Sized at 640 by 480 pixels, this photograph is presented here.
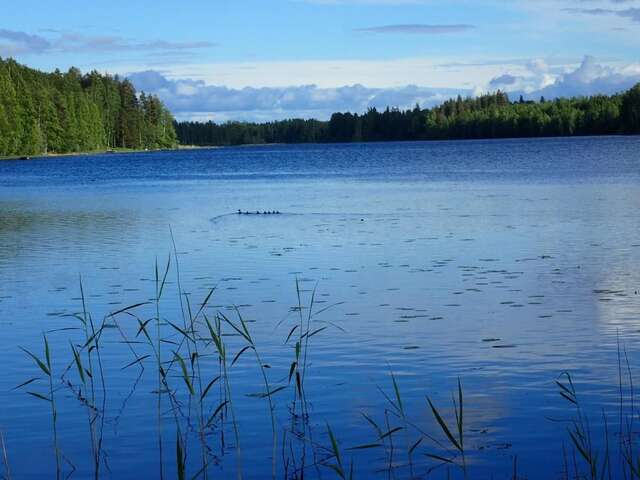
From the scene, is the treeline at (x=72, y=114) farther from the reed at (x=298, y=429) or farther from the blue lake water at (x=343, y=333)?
the reed at (x=298, y=429)

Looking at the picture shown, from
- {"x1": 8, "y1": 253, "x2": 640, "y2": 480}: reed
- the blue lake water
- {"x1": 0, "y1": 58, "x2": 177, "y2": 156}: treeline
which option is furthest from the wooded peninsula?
{"x1": 8, "y1": 253, "x2": 640, "y2": 480}: reed

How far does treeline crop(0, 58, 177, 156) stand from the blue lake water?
93.6m

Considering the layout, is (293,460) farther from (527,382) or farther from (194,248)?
(194,248)

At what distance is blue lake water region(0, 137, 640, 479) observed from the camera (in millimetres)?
8938

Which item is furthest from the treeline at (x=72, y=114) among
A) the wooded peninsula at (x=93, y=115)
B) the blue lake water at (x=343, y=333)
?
the blue lake water at (x=343, y=333)

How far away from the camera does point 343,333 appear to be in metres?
13.6

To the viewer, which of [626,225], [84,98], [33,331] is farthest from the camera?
[84,98]

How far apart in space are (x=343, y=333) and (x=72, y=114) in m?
131

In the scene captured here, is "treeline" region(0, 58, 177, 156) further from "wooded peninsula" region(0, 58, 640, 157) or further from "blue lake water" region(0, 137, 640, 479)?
"blue lake water" region(0, 137, 640, 479)

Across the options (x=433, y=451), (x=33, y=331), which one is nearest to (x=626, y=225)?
(x=33, y=331)

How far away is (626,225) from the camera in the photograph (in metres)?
27.8

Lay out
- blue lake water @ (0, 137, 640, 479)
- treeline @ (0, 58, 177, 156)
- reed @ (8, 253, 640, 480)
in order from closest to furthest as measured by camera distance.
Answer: reed @ (8, 253, 640, 480)
blue lake water @ (0, 137, 640, 479)
treeline @ (0, 58, 177, 156)

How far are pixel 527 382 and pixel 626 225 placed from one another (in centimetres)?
1840

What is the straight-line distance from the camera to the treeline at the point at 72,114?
121 meters
